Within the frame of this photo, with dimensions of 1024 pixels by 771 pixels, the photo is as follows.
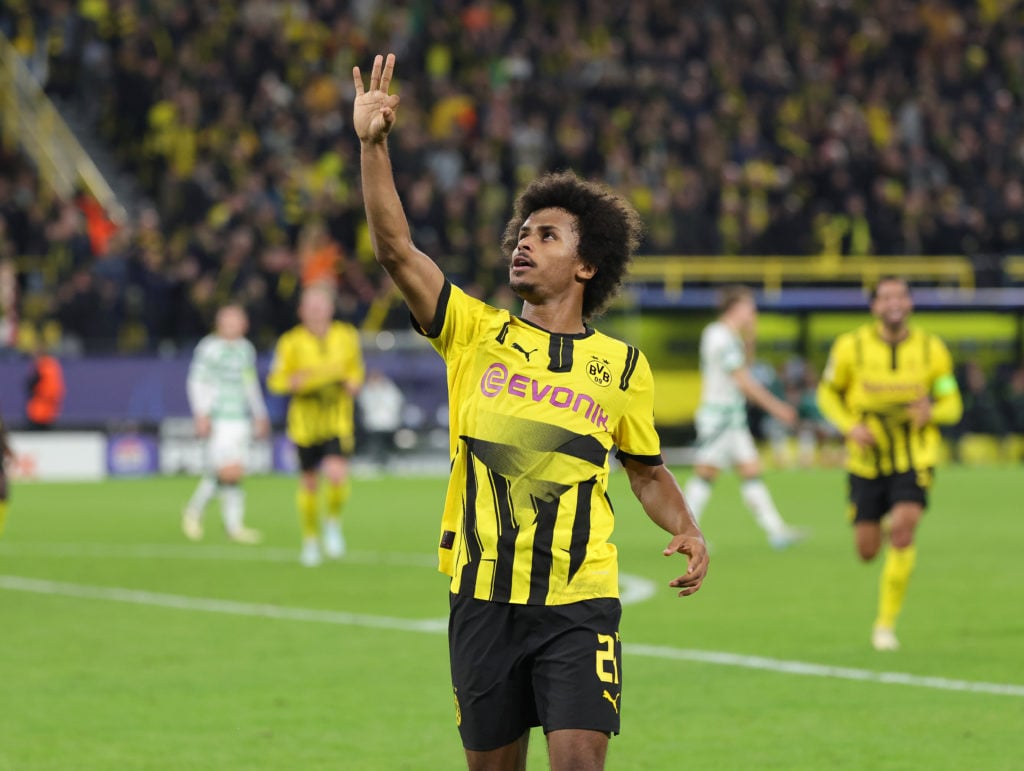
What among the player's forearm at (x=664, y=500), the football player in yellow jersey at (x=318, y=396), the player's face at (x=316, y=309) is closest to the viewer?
the player's forearm at (x=664, y=500)

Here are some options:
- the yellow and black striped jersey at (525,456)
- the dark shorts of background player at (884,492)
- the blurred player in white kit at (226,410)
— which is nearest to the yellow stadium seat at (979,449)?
the blurred player in white kit at (226,410)

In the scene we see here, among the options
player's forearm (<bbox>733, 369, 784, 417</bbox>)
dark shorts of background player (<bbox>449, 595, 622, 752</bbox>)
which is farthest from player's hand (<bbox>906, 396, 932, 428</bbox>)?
dark shorts of background player (<bbox>449, 595, 622, 752</bbox>)

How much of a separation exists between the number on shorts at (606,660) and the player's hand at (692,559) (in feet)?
0.97

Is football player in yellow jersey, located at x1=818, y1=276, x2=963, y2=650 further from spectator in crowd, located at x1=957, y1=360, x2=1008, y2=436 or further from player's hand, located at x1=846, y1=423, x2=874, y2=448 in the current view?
spectator in crowd, located at x1=957, y1=360, x2=1008, y2=436

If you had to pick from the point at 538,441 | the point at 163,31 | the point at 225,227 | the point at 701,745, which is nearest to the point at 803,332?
the point at 225,227

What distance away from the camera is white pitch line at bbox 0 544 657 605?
16.3 m

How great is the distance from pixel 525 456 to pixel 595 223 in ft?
2.49

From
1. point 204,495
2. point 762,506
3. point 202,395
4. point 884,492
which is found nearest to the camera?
point 884,492

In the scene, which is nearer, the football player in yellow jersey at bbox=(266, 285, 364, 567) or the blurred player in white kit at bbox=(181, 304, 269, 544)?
the football player in yellow jersey at bbox=(266, 285, 364, 567)

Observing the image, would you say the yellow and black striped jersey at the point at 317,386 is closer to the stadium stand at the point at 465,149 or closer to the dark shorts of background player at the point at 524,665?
the stadium stand at the point at 465,149

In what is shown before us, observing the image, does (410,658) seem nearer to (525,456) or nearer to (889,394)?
(889,394)

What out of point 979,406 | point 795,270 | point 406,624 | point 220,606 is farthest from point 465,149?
point 406,624

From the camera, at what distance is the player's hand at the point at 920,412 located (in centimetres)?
1094

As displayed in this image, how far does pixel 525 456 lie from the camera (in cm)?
507
